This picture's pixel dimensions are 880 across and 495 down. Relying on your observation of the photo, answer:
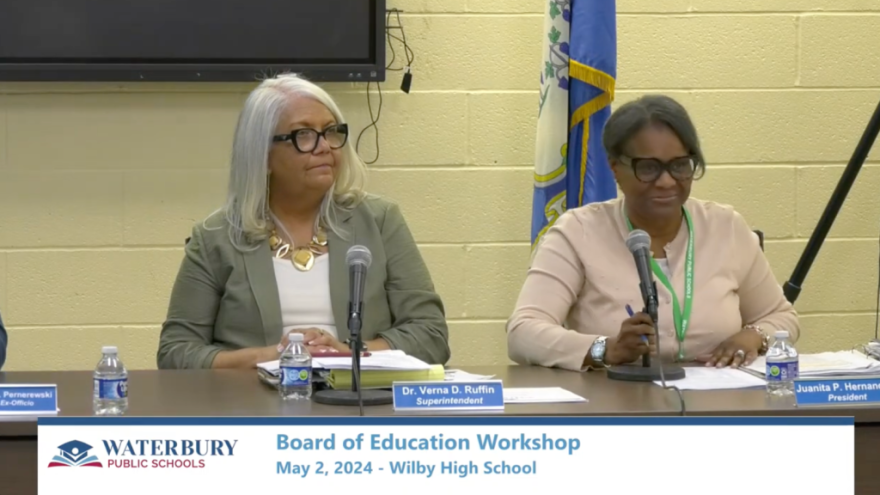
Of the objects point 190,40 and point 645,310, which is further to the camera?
point 190,40

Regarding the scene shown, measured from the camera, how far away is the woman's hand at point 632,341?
2.21 meters

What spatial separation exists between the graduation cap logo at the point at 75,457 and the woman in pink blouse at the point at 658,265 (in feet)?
3.62

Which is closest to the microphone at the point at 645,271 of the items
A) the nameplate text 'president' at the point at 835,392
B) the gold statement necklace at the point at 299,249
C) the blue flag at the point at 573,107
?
the nameplate text 'president' at the point at 835,392

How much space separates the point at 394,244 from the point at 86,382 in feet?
2.76

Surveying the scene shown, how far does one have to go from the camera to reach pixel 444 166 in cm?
363

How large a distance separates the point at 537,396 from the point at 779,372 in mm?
423

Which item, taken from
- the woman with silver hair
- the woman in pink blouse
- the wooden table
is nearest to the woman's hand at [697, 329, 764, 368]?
the woman in pink blouse

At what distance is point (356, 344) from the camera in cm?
186

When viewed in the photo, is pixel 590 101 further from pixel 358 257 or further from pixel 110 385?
pixel 110 385

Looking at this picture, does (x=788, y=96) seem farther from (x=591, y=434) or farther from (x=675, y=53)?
(x=591, y=434)

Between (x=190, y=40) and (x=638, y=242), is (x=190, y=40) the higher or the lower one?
the higher one

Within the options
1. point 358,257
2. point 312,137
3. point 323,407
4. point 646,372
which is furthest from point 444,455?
point 312,137

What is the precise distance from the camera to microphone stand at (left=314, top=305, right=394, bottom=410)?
183 centimetres

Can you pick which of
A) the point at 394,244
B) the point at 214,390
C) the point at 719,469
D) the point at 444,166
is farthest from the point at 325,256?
the point at 719,469
